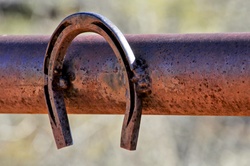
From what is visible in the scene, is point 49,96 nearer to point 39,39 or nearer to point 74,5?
point 39,39

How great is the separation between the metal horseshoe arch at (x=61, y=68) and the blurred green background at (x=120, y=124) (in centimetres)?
613

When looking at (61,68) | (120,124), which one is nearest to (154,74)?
(61,68)

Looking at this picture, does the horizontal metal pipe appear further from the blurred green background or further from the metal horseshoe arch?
the blurred green background

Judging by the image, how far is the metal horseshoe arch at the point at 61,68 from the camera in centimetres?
113

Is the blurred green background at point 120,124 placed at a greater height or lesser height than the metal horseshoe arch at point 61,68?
lesser

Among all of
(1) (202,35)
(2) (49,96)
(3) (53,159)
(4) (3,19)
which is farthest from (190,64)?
(4) (3,19)

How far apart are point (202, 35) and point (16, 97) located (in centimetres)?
31

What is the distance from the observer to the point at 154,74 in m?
1.15

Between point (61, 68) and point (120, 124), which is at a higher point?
point (61, 68)

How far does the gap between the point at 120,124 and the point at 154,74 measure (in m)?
6.29

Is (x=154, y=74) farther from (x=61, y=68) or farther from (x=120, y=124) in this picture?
(x=120, y=124)

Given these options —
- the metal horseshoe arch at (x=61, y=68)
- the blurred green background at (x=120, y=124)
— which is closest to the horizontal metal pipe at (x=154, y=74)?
the metal horseshoe arch at (x=61, y=68)

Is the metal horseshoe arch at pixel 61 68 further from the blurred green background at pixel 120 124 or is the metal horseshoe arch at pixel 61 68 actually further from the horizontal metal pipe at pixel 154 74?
the blurred green background at pixel 120 124

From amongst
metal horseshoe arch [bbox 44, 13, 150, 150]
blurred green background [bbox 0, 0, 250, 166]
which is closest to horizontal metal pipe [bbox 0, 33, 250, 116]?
metal horseshoe arch [bbox 44, 13, 150, 150]
